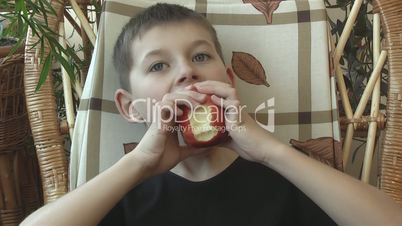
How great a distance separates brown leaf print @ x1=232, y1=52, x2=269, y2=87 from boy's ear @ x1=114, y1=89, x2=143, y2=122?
26 centimetres

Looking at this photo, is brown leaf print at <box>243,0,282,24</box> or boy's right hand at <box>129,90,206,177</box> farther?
brown leaf print at <box>243,0,282,24</box>

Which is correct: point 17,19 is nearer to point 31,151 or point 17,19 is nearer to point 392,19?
point 31,151

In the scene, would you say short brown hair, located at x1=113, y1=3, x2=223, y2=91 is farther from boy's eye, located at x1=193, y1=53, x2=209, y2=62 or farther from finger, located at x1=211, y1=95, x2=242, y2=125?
finger, located at x1=211, y1=95, x2=242, y2=125

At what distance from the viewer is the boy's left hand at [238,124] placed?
76 centimetres

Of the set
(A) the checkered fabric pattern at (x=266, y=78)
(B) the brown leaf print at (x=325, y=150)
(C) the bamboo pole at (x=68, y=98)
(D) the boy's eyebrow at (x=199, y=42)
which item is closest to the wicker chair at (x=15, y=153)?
(C) the bamboo pole at (x=68, y=98)

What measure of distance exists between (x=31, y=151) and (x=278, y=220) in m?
0.88

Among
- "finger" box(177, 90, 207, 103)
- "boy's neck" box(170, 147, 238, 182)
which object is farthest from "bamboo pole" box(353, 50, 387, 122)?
"finger" box(177, 90, 207, 103)

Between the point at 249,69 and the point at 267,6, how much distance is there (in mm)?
168

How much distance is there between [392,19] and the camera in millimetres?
998

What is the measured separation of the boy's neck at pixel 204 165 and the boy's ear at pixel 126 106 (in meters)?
0.13

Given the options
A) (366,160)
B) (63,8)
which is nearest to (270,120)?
(366,160)

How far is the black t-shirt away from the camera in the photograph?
2.74 ft

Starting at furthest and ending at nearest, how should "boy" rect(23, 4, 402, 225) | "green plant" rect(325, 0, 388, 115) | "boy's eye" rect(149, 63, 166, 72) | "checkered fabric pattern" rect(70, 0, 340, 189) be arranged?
"green plant" rect(325, 0, 388, 115), "checkered fabric pattern" rect(70, 0, 340, 189), "boy's eye" rect(149, 63, 166, 72), "boy" rect(23, 4, 402, 225)

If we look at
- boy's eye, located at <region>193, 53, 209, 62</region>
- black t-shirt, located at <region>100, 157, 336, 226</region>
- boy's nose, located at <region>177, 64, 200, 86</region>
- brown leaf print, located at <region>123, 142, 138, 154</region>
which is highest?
boy's eye, located at <region>193, 53, 209, 62</region>
